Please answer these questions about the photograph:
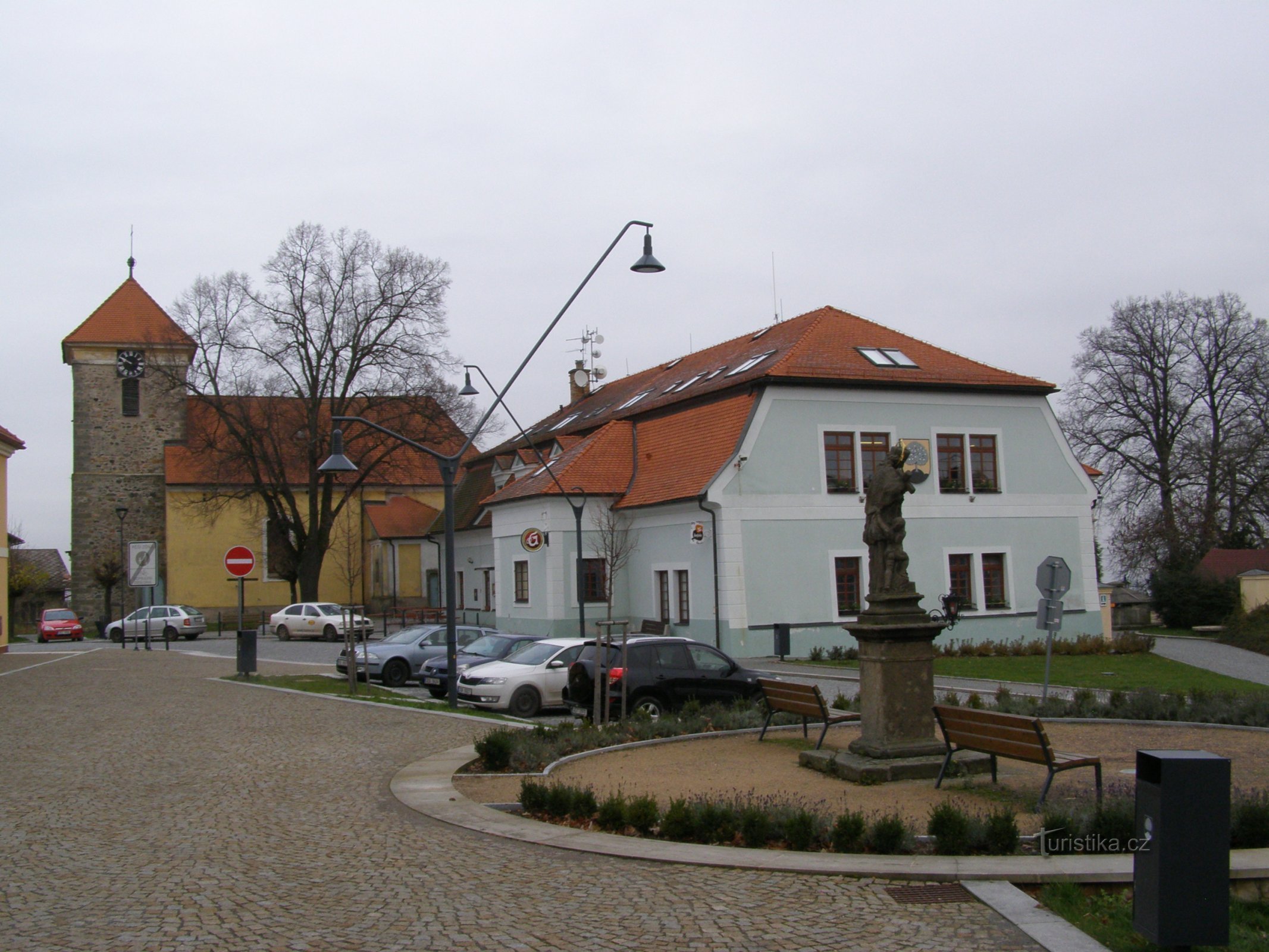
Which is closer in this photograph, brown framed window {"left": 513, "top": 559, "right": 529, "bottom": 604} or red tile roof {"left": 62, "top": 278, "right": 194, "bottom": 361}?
brown framed window {"left": 513, "top": 559, "right": 529, "bottom": 604}

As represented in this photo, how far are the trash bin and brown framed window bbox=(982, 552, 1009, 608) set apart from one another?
19983 millimetres

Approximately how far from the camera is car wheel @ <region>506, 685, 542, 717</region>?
1933 centimetres

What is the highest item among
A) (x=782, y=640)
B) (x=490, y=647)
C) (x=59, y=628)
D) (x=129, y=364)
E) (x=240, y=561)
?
(x=129, y=364)

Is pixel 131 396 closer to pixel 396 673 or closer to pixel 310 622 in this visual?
pixel 310 622

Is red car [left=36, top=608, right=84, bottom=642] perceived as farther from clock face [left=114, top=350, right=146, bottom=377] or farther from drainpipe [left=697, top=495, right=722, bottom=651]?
drainpipe [left=697, top=495, right=722, bottom=651]

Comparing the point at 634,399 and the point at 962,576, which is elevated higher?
the point at 634,399

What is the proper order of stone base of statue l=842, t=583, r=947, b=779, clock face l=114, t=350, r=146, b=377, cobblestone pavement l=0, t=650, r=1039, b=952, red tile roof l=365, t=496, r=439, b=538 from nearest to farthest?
1. cobblestone pavement l=0, t=650, r=1039, b=952
2. stone base of statue l=842, t=583, r=947, b=779
3. clock face l=114, t=350, r=146, b=377
4. red tile roof l=365, t=496, r=439, b=538

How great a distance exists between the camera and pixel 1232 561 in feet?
167

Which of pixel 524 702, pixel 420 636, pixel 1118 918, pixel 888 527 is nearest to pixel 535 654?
pixel 524 702

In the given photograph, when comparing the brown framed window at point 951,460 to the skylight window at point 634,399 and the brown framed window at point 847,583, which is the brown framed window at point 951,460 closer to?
the brown framed window at point 847,583

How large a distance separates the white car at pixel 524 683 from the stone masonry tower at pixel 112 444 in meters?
46.6

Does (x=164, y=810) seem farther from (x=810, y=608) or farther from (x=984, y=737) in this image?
(x=810, y=608)

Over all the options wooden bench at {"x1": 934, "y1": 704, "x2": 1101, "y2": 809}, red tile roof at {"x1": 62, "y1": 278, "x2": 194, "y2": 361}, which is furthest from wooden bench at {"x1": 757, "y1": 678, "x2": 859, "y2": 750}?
red tile roof at {"x1": 62, "y1": 278, "x2": 194, "y2": 361}

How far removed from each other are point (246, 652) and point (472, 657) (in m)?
5.98
